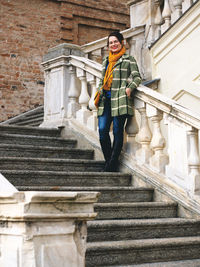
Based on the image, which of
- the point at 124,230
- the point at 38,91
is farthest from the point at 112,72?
the point at 38,91

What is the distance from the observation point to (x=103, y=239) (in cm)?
356

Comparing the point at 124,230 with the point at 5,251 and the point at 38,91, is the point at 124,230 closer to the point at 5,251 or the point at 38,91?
the point at 5,251

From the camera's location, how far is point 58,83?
5.89 meters

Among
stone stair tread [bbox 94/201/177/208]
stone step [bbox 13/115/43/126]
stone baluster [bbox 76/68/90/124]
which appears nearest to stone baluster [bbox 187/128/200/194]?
stone stair tread [bbox 94/201/177/208]

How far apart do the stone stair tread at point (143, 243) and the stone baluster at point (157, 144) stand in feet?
3.22

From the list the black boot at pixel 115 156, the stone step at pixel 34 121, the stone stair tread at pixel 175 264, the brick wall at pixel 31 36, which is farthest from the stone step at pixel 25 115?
the stone stair tread at pixel 175 264

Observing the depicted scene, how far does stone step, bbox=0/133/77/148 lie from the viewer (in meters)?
5.19

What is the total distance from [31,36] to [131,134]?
602cm

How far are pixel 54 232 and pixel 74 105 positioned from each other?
373 cm

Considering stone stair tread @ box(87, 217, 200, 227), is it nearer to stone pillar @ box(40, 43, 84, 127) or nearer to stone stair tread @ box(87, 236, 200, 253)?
stone stair tread @ box(87, 236, 200, 253)

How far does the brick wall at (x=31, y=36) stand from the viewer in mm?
9758

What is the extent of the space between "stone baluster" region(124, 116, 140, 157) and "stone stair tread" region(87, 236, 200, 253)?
1.39 m

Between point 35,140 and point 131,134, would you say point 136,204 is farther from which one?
point 35,140

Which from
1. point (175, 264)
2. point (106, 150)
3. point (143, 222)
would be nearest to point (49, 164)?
point (106, 150)
